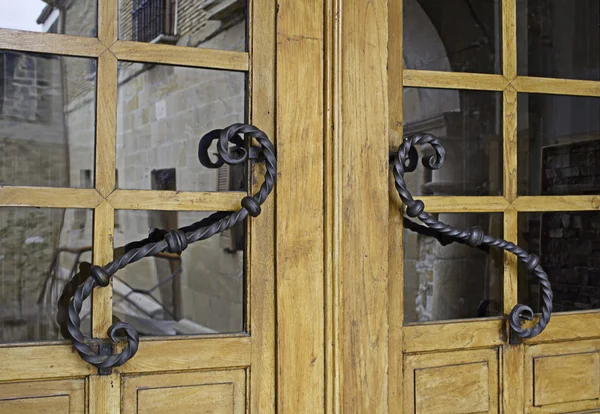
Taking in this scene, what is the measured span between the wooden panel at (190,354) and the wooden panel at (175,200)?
248mm

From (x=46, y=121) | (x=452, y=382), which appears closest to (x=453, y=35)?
(x=452, y=382)

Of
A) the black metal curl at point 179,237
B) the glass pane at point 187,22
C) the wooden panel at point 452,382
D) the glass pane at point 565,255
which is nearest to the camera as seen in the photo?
the black metal curl at point 179,237

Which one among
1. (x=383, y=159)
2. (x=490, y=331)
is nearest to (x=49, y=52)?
(x=383, y=159)

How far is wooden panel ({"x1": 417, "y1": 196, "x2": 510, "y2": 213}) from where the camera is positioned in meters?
1.37

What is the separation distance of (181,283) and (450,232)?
1.79 ft

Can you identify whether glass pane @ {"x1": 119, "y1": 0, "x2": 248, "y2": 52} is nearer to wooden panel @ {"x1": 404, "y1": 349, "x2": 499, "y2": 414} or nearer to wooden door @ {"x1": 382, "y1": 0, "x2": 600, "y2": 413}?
wooden door @ {"x1": 382, "y1": 0, "x2": 600, "y2": 413}

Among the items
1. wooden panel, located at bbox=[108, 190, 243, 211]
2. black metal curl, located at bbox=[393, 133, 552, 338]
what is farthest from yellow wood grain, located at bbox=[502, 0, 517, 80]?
wooden panel, located at bbox=[108, 190, 243, 211]

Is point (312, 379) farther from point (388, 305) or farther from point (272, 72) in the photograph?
point (272, 72)

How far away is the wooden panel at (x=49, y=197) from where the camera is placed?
1.13 meters

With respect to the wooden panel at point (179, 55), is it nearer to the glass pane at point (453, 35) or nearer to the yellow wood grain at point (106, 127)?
the yellow wood grain at point (106, 127)

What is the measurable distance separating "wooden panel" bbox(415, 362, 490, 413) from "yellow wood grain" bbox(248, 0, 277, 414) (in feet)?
1.07

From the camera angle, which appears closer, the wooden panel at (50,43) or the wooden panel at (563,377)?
the wooden panel at (50,43)

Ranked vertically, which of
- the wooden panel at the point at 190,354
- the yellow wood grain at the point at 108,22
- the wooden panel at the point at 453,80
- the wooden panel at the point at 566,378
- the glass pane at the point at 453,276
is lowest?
the wooden panel at the point at 566,378

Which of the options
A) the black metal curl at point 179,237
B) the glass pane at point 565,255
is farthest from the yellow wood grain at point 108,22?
the glass pane at point 565,255
